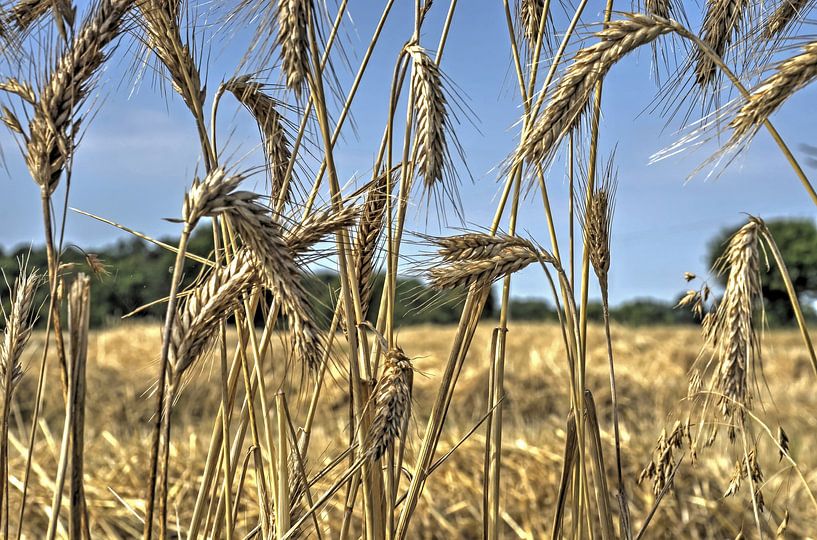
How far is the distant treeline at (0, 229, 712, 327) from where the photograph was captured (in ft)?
3.62

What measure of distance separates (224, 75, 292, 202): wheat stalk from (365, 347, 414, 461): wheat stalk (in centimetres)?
39

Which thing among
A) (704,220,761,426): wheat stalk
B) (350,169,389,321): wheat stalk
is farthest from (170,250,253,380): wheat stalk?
(704,220,761,426): wheat stalk

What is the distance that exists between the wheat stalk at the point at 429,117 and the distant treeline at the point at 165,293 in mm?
164

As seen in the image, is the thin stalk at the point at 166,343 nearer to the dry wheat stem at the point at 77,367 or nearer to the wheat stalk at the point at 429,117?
the dry wheat stem at the point at 77,367

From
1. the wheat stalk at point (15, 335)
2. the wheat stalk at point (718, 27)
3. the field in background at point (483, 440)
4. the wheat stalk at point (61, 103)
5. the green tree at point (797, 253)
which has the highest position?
the green tree at point (797, 253)

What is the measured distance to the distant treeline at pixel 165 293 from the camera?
1.10m

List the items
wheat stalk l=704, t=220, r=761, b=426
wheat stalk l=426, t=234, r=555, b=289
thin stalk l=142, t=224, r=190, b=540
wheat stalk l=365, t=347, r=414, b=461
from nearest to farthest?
thin stalk l=142, t=224, r=190, b=540, wheat stalk l=365, t=347, r=414, b=461, wheat stalk l=426, t=234, r=555, b=289, wheat stalk l=704, t=220, r=761, b=426

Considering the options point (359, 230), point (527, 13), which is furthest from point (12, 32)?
point (527, 13)

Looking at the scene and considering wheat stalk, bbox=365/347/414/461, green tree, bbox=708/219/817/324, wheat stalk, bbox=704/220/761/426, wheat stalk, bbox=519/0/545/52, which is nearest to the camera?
wheat stalk, bbox=365/347/414/461

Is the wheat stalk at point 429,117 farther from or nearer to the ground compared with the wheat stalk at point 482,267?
farther from the ground

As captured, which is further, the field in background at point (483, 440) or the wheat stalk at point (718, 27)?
the field in background at point (483, 440)

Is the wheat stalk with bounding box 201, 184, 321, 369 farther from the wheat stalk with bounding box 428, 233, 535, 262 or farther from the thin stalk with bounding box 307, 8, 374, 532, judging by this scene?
the wheat stalk with bounding box 428, 233, 535, 262

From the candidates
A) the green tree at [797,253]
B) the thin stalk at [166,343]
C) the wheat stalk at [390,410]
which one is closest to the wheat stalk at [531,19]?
the wheat stalk at [390,410]

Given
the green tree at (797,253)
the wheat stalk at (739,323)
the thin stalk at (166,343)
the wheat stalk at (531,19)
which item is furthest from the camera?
the green tree at (797,253)
